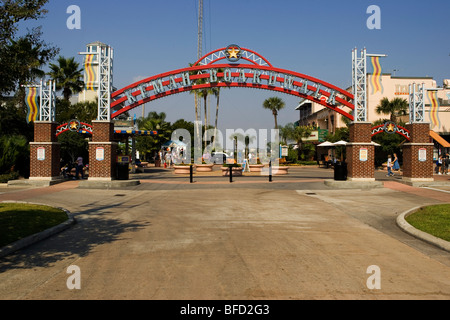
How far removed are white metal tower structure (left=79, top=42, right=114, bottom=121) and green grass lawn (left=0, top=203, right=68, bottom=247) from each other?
32.3ft

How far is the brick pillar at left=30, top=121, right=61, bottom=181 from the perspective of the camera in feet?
71.2

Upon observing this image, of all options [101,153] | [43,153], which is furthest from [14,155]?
[101,153]

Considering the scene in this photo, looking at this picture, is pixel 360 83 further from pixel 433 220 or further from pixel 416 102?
pixel 433 220

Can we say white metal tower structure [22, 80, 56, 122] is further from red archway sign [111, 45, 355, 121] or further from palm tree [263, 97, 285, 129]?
palm tree [263, 97, 285, 129]

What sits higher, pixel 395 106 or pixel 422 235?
pixel 395 106

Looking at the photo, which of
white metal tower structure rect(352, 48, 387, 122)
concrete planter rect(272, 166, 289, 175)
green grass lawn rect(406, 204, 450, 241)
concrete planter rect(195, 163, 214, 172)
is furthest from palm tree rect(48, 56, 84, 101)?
green grass lawn rect(406, 204, 450, 241)

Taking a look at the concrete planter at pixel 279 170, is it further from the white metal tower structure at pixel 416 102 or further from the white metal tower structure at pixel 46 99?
the white metal tower structure at pixel 46 99

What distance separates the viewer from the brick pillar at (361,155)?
2109 cm

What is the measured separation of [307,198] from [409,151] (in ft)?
32.5

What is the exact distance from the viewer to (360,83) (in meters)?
21.6

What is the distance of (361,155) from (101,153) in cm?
1453

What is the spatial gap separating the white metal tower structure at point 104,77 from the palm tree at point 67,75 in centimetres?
2257

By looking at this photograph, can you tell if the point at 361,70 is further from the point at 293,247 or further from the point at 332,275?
the point at 332,275

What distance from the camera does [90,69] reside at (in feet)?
70.9
